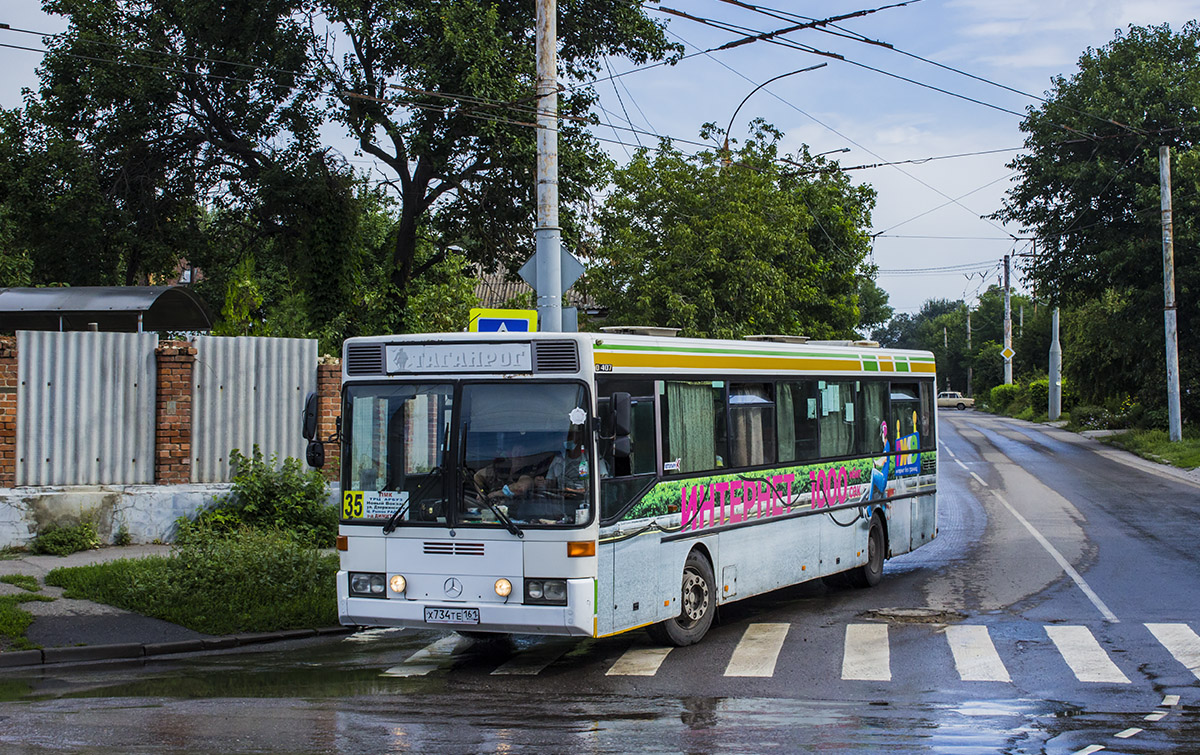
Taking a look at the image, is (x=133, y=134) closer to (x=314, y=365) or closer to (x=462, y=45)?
(x=462, y=45)

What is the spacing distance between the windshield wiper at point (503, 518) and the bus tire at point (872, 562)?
21.0ft

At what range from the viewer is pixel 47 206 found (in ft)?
80.5

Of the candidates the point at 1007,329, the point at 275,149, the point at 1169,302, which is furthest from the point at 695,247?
the point at 1007,329

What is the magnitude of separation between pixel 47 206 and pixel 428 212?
791 centimetres

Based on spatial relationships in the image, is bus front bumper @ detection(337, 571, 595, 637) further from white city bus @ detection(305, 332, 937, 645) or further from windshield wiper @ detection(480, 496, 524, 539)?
windshield wiper @ detection(480, 496, 524, 539)

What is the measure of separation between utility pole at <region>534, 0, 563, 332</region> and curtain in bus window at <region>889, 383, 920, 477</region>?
460 cm

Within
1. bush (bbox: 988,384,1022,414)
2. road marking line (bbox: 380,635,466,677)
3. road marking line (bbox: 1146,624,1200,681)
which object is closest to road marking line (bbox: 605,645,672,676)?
road marking line (bbox: 380,635,466,677)

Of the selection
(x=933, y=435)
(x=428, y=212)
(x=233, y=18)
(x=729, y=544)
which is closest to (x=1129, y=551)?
(x=933, y=435)

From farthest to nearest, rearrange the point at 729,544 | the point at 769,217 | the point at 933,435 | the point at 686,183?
the point at 769,217 → the point at 686,183 → the point at 933,435 → the point at 729,544

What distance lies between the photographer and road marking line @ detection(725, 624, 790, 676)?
952 centimetres

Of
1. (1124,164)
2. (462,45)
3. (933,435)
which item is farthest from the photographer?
(1124,164)

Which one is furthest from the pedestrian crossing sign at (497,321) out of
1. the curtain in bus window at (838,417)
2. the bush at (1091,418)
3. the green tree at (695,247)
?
the bush at (1091,418)

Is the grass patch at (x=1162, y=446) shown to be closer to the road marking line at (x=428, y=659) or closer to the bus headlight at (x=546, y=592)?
the road marking line at (x=428, y=659)

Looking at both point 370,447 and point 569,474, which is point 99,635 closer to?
point 370,447
